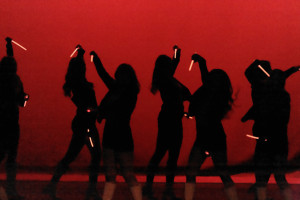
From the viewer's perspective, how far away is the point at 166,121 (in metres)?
5.05

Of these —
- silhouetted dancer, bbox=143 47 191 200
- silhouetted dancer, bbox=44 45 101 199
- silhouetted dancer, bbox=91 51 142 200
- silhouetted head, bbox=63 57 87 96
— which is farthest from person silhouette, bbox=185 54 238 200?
silhouetted head, bbox=63 57 87 96

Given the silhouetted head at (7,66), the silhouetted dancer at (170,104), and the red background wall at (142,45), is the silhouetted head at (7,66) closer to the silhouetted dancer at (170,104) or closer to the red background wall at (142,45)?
the red background wall at (142,45)

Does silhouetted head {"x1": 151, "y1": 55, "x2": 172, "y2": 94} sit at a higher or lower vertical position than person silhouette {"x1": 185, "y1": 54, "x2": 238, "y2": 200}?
higher

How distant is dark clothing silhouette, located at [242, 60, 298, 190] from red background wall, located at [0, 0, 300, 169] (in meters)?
1.37

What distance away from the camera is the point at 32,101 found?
6.45 metres

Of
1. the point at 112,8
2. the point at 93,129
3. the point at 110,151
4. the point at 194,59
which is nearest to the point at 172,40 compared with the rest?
the point at 112,8

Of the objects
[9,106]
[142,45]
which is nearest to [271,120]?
[142,45]

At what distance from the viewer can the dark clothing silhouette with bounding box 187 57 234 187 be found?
4.64 meters

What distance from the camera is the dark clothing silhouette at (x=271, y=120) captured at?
4707 millimetres

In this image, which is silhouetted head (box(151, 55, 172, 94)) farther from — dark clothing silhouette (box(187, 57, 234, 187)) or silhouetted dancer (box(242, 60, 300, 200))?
silhouetted dancer (box(242, 60, 300, 200))

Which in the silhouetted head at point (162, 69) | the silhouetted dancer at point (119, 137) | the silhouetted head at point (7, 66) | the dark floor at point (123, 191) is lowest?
the dark floor at point (123, 191)

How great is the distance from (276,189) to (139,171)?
199cm

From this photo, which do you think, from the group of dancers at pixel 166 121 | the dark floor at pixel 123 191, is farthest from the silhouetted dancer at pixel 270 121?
the dark floor at pixel 123 191

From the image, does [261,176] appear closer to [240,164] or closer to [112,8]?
[240,164]
